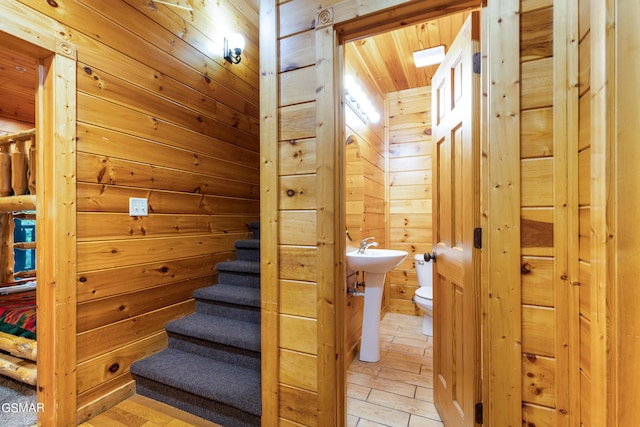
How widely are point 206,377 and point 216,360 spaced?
208 mm

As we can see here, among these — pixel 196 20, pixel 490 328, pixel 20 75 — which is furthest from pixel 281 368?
pixel 20 75

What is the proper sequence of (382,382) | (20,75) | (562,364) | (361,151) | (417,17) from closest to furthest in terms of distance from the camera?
(562,364), (417,17), (382,382), (361,151), (20,75)

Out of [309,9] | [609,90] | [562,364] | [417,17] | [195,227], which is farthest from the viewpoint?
[195,227]

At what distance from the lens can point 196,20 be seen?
2357 mm

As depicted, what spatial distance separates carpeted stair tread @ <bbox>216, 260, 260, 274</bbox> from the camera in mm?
2340

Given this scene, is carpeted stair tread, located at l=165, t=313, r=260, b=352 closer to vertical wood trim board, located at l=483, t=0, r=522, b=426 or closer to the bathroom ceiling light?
vertical wood trim board, located at l=483, t=0, r=522, b=426

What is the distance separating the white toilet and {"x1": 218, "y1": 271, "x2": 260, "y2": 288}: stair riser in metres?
1.48

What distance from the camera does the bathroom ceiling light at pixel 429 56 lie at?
8.95 feet

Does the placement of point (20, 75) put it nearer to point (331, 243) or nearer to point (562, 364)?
point (331, 243)

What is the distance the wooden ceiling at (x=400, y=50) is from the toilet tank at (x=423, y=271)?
79.0 inches

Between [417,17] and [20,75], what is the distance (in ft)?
13.1

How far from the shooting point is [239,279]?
2.41 metres
